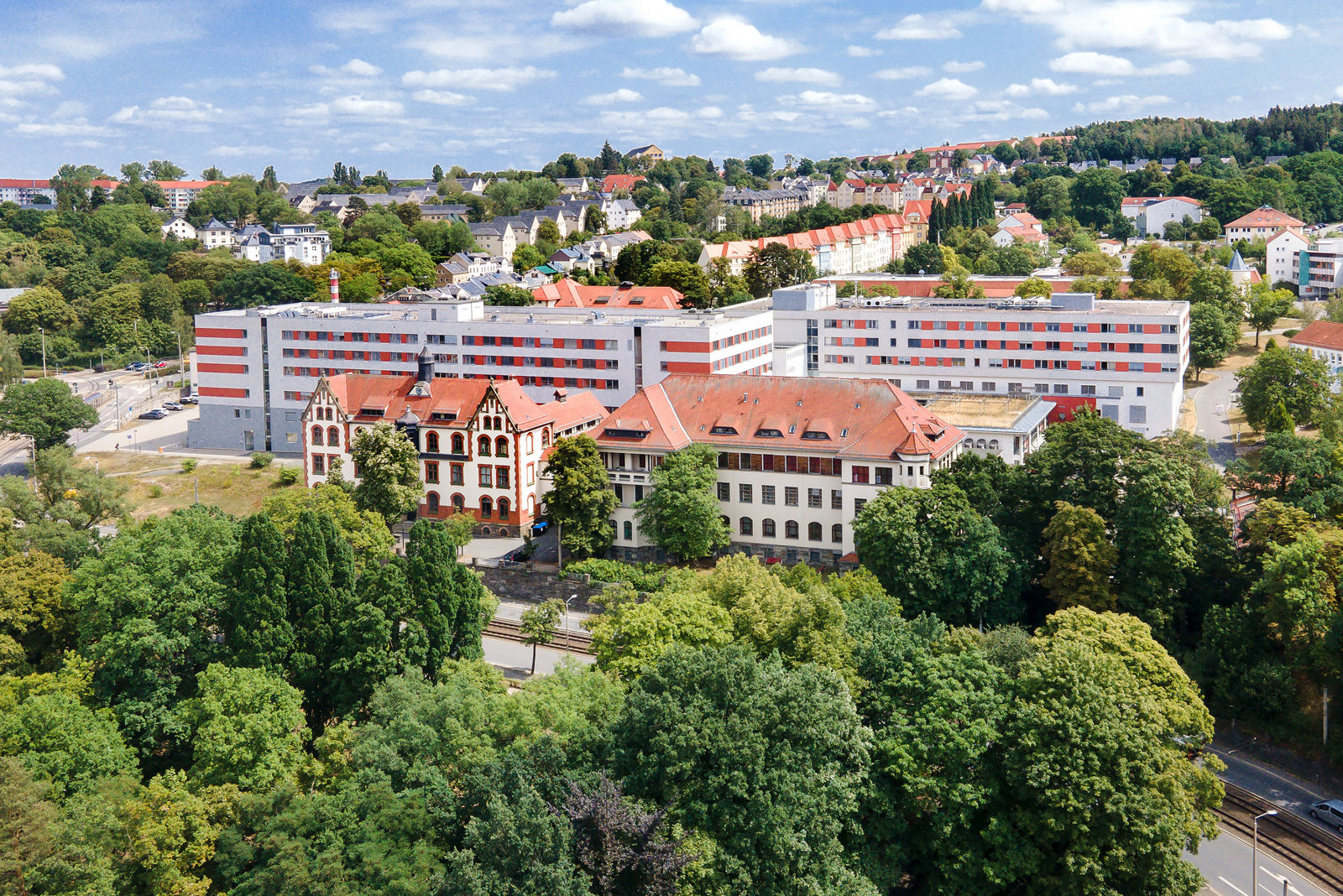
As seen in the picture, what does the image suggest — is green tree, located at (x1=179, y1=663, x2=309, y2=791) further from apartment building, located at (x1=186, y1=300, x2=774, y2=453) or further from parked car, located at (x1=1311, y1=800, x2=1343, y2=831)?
apartment building, located at (x1=186, y1=300, x2=774, y2=453)

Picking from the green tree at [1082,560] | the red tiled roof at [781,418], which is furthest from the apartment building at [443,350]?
the green tree at [1082,560]

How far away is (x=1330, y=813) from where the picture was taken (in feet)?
155

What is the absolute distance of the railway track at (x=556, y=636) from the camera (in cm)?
5997

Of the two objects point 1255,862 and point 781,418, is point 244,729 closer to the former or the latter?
point 1255,862

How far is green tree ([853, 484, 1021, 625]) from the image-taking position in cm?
5862

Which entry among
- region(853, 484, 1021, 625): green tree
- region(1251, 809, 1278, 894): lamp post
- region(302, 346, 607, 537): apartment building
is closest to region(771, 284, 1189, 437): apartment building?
region(302, 346, 607, 537): apartment building

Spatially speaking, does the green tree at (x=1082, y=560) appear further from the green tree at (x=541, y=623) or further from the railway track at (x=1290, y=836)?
the green tree at (x=541, y=623)

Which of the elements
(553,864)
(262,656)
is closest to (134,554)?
Answer: (262,656)

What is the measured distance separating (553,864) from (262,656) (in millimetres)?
20293

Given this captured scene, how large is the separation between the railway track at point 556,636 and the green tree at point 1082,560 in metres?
22.1

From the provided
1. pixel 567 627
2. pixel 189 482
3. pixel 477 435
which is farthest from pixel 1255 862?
pixel 189 482

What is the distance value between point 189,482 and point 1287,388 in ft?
269

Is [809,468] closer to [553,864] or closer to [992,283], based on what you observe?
[553,864]

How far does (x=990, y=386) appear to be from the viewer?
343 ft
